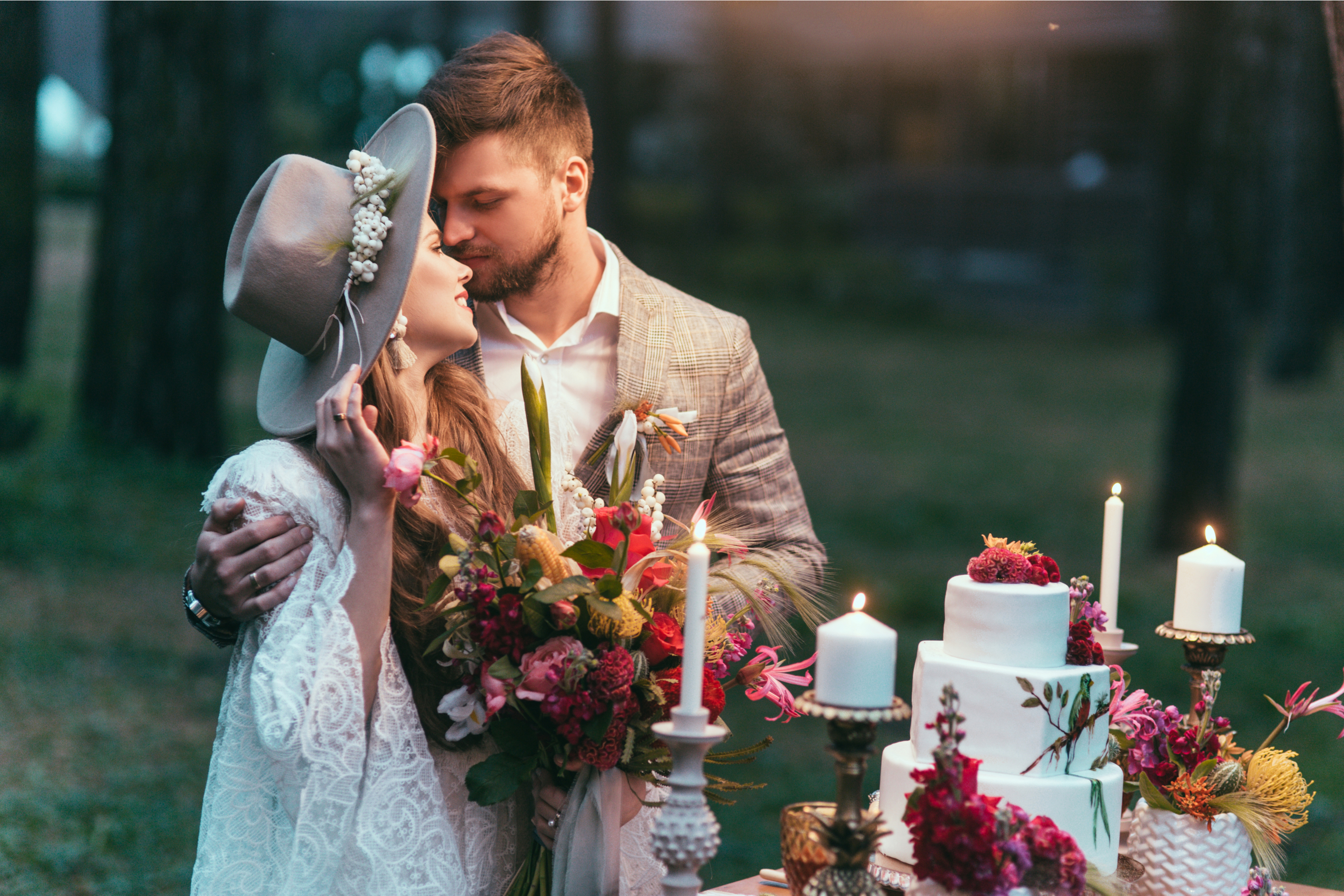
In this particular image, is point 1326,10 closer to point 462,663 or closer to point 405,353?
point 405,353

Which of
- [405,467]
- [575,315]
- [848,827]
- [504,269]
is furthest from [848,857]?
[575,315]

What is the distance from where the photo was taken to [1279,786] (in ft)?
6.91

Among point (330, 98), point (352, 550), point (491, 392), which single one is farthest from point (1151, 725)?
point (330, 98)

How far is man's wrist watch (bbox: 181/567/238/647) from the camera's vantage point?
228cm

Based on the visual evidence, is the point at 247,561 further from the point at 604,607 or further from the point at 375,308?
Result: the point at 604,607

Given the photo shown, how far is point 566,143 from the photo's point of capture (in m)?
2.99

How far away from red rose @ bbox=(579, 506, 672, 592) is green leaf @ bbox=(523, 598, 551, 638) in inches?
3.7

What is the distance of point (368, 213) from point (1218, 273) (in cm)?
765

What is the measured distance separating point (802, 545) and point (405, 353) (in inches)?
45.0

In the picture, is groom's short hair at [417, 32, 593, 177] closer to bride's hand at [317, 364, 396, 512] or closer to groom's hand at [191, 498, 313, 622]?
bride's hand at [317, 364, 396, 512]

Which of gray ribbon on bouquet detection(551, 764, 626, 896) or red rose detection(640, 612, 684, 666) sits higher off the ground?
red rose detection(640, 612, 684, 666)

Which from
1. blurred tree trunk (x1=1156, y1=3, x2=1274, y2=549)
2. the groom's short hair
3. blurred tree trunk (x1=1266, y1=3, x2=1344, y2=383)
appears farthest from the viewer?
blurred tree trunk (x1=1266, y1=3, x2=1344, y2=383)

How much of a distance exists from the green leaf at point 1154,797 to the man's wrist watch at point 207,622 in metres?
1.56

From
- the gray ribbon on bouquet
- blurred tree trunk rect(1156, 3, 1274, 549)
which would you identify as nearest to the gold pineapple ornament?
the gray ribbon on bouquet
